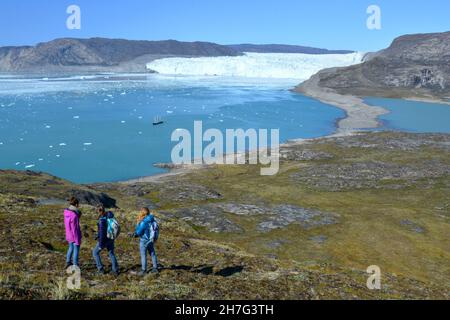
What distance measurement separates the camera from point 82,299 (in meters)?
13.7

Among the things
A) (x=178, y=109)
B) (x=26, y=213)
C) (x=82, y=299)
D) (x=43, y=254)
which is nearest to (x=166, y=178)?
(x=26, y=213)

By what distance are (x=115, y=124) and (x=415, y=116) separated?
98090mm

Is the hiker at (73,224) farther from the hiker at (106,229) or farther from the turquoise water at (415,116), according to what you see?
the turquoise water at (415,116)

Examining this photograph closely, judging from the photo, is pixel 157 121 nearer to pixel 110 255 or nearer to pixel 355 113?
pixel 355 113

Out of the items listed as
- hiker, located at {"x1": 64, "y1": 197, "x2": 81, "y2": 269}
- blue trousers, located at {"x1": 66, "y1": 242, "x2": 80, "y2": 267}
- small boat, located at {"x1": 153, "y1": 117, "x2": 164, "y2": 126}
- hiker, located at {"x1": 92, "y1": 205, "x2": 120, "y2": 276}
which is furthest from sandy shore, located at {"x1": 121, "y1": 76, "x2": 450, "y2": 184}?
hiker, located at {"x1": 92, "y1": 205, "x2": 120, "y2": 276}

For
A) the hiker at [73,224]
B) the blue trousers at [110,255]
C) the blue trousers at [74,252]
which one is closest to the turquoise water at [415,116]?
the blue trousers at [110,255]

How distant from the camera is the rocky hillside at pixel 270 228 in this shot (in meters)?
18.3

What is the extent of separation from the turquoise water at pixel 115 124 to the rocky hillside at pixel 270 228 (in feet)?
67.6

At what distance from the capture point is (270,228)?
42344 millimetres

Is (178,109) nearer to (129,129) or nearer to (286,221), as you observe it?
(129,129)

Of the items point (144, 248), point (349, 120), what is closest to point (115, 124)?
point (349, 120)

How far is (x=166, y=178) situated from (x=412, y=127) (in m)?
87.7

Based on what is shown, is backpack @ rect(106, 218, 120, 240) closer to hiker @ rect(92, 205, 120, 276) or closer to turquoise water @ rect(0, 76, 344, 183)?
hiker @ rect(92, 205, 120, 276)

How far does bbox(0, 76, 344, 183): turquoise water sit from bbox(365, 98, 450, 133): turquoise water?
17.7 m
